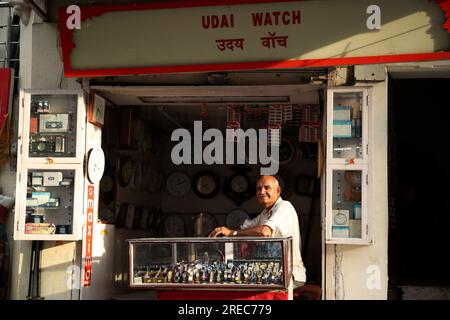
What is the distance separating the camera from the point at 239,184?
12000 millimetres

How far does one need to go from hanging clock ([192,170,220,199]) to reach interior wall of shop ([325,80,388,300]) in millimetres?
4660

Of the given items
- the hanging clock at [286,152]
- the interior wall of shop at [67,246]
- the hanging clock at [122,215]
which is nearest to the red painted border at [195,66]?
the interior wall of shop at [67,246]

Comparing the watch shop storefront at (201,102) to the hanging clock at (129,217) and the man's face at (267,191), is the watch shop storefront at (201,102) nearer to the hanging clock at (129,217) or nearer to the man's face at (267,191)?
the man's face at (267,191)

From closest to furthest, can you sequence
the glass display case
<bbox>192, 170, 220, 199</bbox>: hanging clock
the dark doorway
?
the glass display case → the dark doorway → <bbox>192, 170, 220, 199</bbox>: hanging clock

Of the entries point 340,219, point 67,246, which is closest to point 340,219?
point 340,219

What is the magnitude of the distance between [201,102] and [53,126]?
1.96m

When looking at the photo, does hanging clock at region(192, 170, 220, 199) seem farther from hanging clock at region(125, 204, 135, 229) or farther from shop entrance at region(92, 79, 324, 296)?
hanging clock at region(125, 204, 135, 229)

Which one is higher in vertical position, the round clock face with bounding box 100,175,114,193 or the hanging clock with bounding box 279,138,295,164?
the hanging clock with bounding box 279,138,295,164

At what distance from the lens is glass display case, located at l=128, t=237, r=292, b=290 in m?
6.41

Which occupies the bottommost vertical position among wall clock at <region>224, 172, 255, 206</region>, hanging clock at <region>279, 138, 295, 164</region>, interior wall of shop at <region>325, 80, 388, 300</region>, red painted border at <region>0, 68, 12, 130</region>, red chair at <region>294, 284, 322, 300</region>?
red chair at <region>294, 284, 322, 300</region>

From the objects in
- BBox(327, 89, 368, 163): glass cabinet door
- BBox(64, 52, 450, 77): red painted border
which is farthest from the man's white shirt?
BBox(64, 52, 450, 77): red painted border

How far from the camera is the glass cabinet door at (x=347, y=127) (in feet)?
25.2

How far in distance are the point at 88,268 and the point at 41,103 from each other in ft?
6.99

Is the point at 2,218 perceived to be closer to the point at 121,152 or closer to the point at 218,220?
the point at 121,152
